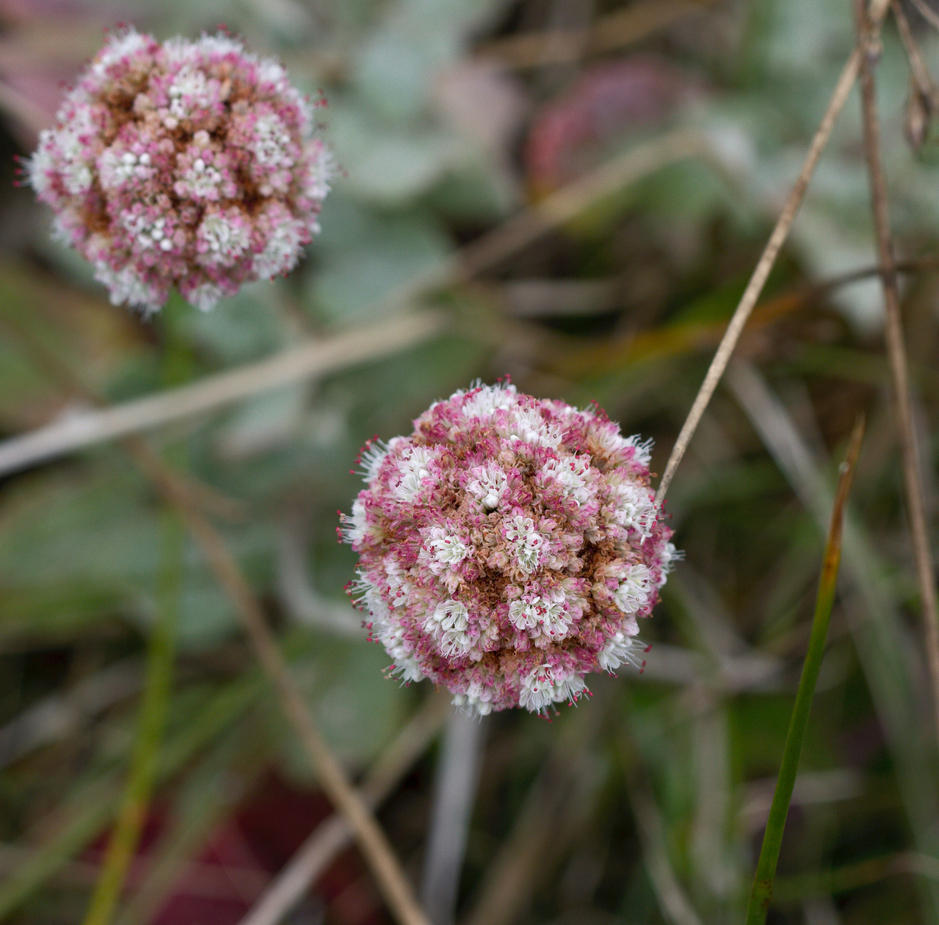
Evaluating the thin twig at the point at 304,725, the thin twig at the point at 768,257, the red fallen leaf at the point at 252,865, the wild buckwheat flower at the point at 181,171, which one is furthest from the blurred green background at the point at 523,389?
the wild buckwheat flower at the point at 181,171

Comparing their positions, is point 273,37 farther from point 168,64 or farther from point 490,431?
point 490,431

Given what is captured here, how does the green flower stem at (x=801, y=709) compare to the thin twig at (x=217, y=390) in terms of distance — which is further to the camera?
the thin twig at (x=217, y=390)

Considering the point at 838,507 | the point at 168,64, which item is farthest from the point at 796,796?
the point at 168,64

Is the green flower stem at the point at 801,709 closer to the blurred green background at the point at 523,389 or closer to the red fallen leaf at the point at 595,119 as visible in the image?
the blurred green background at the point at 523,389

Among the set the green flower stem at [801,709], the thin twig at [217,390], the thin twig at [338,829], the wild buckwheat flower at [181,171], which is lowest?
the green flower stem at [801,709]

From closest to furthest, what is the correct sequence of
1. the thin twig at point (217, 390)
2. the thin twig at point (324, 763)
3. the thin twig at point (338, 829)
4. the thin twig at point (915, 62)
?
the thin twig at point (915, 62) < the thin twig at point (324, 763) < the thin twig at point (338, 829) < the thin twig at point (217, 390)

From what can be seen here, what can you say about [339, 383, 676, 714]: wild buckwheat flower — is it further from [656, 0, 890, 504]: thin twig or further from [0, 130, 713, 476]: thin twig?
[0, 130, 713, 476]: thin twig

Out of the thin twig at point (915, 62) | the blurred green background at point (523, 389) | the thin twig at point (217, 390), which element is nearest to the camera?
the thin twig at point (915, 62)
